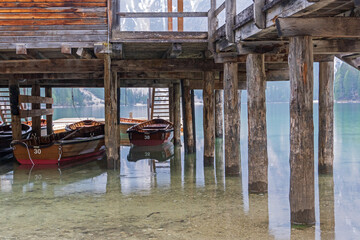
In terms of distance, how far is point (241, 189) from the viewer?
9.93m

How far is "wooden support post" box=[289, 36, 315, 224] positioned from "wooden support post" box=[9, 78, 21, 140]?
11.1 metres

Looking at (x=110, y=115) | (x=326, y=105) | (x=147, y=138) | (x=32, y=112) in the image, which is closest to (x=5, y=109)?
(x=32, y=112)

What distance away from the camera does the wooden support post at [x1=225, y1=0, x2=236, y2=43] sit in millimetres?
8906

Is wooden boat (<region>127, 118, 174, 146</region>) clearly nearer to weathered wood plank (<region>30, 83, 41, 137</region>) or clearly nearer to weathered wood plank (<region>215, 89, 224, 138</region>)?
weathered wood plank (<region>215, 89, 224, 138</region>)

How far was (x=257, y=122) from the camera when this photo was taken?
913 cm

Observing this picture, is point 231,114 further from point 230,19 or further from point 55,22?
point 55,22

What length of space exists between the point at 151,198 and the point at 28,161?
6.54 m

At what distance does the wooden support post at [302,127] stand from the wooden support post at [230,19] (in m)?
2.48

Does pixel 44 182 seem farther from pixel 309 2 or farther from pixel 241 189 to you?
pixel 309 2

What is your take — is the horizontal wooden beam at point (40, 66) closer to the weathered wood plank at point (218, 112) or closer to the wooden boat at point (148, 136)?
the wooden boat at point (148, 136)

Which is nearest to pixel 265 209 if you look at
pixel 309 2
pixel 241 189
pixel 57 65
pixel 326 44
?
pixel 241 189

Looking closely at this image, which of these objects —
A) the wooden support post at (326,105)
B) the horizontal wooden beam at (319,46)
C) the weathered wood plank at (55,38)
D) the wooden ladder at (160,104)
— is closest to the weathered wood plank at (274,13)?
the horizontal wooden beam at (319,46)

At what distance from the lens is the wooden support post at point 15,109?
15.2 metres

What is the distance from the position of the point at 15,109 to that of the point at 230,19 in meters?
9.18
